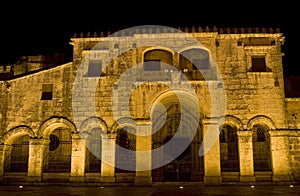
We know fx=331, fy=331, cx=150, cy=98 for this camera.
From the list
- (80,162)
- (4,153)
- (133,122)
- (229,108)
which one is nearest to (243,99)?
(229,108)

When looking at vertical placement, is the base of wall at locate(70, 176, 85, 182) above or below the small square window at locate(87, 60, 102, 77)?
below

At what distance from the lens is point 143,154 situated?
726 inches

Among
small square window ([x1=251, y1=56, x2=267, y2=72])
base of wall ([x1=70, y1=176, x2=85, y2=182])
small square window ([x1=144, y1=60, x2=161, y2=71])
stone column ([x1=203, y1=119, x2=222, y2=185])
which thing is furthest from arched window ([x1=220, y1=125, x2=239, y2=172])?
base of wall ([x1=70, y1=176, x2=85, y2=182])

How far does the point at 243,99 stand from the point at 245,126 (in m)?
1.56

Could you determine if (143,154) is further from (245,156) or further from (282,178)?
(282,178)

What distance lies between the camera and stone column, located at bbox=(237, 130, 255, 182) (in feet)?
59.5

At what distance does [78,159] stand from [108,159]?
174cm

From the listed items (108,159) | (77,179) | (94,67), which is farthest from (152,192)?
(94,67)

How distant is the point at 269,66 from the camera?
19.5 metres

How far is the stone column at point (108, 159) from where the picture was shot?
18.6m

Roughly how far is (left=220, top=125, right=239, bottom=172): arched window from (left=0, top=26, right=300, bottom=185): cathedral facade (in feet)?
6.15

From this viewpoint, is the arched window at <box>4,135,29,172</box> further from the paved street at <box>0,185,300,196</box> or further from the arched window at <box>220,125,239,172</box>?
the arched window at <box>220,125,239,172</box>

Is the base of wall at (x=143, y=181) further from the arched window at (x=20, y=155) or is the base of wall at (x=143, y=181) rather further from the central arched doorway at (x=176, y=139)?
the arched window at (x=20, y=155)

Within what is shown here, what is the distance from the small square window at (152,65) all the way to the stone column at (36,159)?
7418 mm
